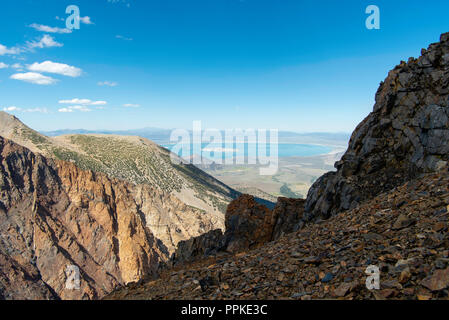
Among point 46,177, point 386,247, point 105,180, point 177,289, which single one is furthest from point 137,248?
point 386,247

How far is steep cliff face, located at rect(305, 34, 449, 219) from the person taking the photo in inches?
582

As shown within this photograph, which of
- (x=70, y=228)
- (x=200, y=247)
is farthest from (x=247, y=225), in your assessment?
(x=70, y=228)

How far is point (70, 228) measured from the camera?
70125mm

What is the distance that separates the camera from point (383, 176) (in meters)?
16.3

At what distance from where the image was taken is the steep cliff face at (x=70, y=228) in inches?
2327

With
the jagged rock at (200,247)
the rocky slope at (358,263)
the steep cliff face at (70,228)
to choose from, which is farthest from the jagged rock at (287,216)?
the steep cliff face at (70,228)

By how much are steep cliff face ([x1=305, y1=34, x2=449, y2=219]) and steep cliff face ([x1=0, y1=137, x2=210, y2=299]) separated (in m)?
49.6

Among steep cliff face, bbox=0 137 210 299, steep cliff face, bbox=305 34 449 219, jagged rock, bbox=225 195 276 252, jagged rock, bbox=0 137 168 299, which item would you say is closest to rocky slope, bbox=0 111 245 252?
steep cliff face, bbox=0 137 210 299

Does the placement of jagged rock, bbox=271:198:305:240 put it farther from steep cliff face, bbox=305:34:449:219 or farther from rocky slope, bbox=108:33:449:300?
steep cliff face, bbox=305:34:449:219

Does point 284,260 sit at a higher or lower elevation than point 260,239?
higher

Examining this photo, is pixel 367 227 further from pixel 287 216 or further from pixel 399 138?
pixel 287 216

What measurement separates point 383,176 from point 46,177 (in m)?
86.2

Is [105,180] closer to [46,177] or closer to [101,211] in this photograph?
[101,211]

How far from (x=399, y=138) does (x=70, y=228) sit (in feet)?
260
